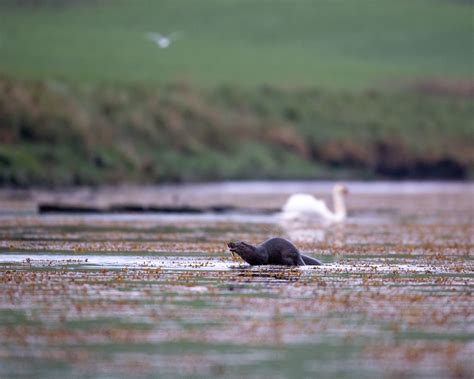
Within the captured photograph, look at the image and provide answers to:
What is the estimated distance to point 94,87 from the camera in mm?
63812

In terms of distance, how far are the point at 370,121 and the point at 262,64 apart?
2276cm

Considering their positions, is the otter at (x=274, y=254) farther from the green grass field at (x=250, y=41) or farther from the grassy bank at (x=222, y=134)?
the green grass field at (x=250, y=41)

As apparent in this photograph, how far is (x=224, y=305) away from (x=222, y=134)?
152ft

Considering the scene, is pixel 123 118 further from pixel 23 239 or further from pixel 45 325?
pixel 45 325

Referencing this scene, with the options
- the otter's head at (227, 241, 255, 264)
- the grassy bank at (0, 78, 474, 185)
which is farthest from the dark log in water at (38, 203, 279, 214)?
the otter's head at (227, 241, 255, 264)

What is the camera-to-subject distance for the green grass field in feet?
266

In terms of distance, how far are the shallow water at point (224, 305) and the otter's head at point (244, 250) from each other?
26 cm

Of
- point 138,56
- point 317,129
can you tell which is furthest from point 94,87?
point 138,56

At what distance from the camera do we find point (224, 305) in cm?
1622

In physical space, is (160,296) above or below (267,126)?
below

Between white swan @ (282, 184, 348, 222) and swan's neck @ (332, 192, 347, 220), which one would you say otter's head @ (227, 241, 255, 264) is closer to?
white swan @ (282, 184, 348, 222)

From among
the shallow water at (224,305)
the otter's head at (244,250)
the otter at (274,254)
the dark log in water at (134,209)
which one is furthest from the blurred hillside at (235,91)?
the otter's head at (244,250)

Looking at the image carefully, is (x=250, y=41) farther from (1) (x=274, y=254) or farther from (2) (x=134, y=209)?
(1) (x=274, y=254)

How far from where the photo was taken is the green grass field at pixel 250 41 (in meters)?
81.2
